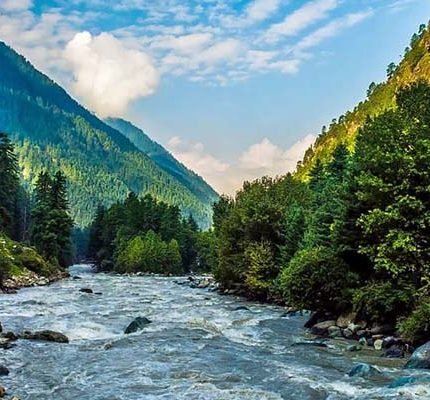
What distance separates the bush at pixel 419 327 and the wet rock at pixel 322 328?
6127 mm

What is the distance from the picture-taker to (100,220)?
143 metres

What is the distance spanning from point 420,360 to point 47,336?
16904mm

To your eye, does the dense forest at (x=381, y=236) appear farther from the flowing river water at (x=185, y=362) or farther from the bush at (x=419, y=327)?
the flowing river water at (x=185, y=362)

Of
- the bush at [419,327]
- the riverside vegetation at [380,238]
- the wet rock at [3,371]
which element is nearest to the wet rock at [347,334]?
the riverside vegetation at [380,238]

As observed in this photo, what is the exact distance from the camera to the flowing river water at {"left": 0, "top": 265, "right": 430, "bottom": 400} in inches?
671

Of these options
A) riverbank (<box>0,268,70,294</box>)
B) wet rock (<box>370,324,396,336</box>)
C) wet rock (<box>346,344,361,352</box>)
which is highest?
wet rock (<box>370,324,396,336</box>)

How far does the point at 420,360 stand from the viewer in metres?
20.2

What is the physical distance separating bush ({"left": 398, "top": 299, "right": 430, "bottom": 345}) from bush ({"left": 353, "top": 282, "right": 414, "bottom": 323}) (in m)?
2.93

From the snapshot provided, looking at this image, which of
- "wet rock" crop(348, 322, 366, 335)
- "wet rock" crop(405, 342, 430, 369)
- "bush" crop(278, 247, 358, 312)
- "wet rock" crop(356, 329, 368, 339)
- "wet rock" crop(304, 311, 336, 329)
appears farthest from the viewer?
"wet rock" crop(304, 311, 336, 329)

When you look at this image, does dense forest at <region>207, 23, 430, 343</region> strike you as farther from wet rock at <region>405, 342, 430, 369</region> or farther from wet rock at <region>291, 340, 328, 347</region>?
wet rock at <region>291, 340, 328, 347</region>

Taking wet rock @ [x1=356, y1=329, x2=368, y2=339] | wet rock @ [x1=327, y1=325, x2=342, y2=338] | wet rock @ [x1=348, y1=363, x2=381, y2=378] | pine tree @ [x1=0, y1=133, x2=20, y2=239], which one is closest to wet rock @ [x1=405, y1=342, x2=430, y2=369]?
wet rock @ [x1=348, y1=363, x2=381, y2=378]

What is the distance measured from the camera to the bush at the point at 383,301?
89.6 ft

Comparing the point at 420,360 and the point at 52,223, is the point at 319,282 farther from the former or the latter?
the point at 52,223

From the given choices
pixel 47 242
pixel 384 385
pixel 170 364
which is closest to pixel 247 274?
pixel 170 364
